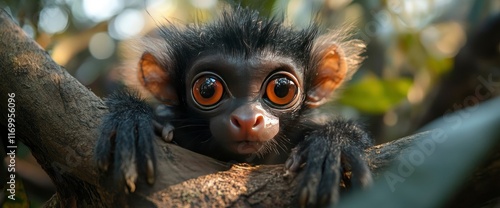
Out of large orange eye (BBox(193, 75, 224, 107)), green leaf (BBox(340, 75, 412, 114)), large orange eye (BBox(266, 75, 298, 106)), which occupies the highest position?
green leaf (BBox(340, 75, 412, 114))

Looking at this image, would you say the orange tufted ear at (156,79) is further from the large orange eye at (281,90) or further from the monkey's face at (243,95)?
the large orange eye at (281,90)

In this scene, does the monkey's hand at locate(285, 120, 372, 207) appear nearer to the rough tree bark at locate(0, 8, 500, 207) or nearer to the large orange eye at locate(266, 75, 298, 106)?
the rough tree bark at locate(0, 8, 500, 207)

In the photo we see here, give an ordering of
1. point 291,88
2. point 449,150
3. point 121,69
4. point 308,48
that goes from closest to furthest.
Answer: point 449,150, point 291,88, point 308,48, point 121,69

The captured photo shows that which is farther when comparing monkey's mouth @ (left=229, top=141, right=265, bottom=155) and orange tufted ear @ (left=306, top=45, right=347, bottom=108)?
orange tufted ear @ (left=306, top=45, right=347, bottom=108)

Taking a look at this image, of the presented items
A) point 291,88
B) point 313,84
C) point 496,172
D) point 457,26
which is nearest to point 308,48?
point 313,84

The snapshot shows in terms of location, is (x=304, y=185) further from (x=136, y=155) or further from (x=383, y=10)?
(x=383, y=10)

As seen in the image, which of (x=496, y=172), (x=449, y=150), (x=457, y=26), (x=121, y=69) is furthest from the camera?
(x=457, y=26)

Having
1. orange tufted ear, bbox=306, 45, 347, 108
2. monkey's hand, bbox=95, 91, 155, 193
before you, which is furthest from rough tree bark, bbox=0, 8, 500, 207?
orange tufted ear, bbox=306, 45, 347, 108

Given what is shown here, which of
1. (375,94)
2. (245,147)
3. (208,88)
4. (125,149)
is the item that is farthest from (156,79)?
(375,94)
